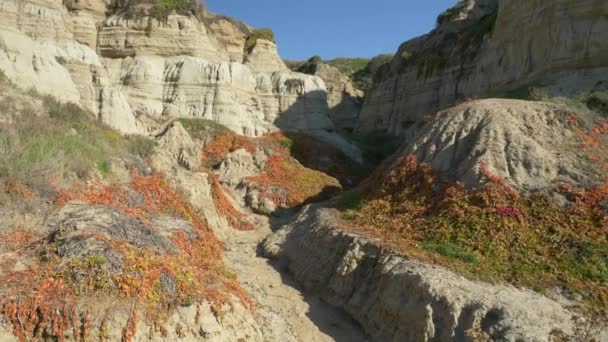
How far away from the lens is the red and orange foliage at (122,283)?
21.8 feet

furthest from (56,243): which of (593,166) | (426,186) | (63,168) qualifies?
(593,166)

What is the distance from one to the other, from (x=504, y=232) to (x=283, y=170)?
13896mm

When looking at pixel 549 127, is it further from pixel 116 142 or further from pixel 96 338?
pixel 116 142

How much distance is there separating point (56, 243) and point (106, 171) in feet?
16.6

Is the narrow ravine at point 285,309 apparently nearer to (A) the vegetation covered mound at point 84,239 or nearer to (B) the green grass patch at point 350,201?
(A) the vegetation covered mound at point 84,239

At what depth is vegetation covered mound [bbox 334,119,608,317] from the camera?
28.8 ft

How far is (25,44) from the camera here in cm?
2083

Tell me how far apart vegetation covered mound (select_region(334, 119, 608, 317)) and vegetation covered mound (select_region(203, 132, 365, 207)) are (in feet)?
25.3

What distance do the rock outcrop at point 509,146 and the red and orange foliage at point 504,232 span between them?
1.40ft

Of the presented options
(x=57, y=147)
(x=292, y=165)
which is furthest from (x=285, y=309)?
(x=292, y=165)

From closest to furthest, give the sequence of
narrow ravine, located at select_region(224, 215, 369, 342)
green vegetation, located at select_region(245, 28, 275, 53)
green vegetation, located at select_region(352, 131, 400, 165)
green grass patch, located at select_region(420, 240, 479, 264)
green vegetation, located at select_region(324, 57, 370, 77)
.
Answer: narrow ravine, located at select_region(224, 215, 369, 342), green grass patch, located at select_region(420, 240, 479, 264), green vegetation, located at select_region(352, 131, 400, 165), green vegetation, located at select_region(245, 28, 275, 53), green vegetation, located at select_region(324, 57, 370, 77)

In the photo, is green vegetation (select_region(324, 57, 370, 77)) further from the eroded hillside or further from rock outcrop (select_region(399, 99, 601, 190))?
rock outcrop (select_region(399, 99, 601, 190))

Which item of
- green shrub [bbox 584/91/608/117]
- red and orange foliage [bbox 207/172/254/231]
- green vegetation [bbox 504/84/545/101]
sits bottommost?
red and orange foliage [bbox 207/172/254/231]

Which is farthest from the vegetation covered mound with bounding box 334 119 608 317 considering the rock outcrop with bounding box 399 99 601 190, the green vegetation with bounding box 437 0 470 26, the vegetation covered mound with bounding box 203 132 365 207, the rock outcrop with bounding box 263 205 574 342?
the green vegetation with bounding box 437 0 470 26
